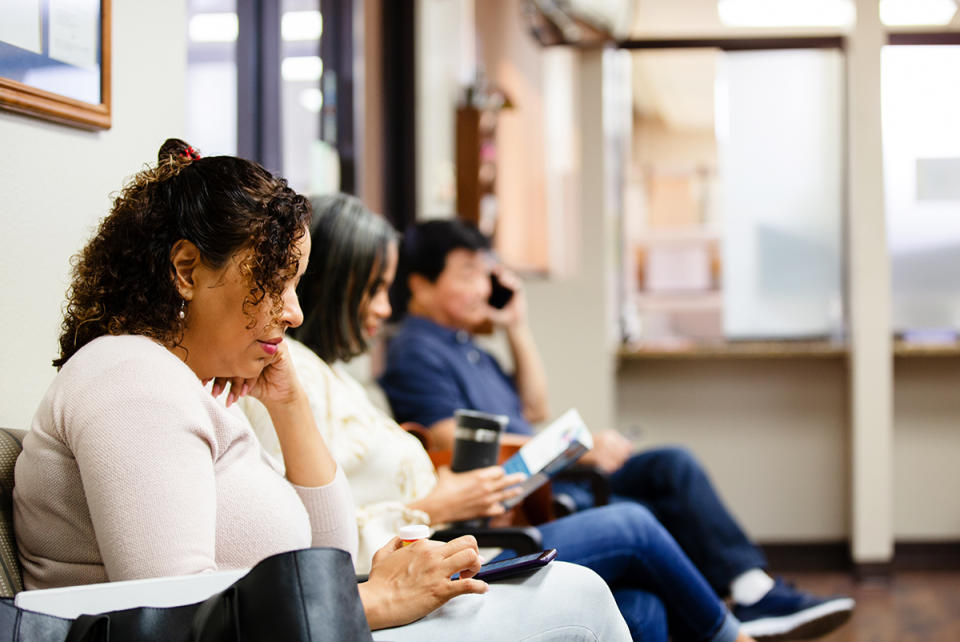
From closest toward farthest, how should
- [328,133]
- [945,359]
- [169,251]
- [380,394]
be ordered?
[169,251] → [380,394] → [328,133] → [945,359]

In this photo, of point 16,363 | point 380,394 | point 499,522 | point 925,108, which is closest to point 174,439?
point 16,363

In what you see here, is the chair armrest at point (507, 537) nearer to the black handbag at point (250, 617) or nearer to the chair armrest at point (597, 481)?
the chair armrest at point (597, 481)

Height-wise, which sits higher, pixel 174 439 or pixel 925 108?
pixel 925 108

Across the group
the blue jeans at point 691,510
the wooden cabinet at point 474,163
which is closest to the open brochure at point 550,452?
the blue jeans at point 691,510

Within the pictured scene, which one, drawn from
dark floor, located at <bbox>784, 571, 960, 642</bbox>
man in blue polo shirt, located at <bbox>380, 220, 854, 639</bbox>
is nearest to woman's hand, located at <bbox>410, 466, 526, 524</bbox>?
man in blue polo shirt, located at <bbox>380, 220, 854, 639</bbox>

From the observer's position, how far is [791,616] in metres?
2.51

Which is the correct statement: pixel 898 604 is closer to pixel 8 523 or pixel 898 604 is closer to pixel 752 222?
pixel 752 222

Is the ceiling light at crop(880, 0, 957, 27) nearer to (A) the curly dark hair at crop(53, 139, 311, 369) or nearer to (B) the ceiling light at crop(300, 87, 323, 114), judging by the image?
(B) the ceiling light at crop(300, 87, 323, 114)

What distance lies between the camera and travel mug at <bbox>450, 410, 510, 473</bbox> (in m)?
1.91

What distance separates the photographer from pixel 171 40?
1.68m

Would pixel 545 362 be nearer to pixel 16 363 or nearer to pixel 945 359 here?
pixel 945 359

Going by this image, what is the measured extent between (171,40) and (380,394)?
1.07m

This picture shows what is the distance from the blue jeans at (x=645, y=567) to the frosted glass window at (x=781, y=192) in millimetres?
2653

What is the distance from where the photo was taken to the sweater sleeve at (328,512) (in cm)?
142
